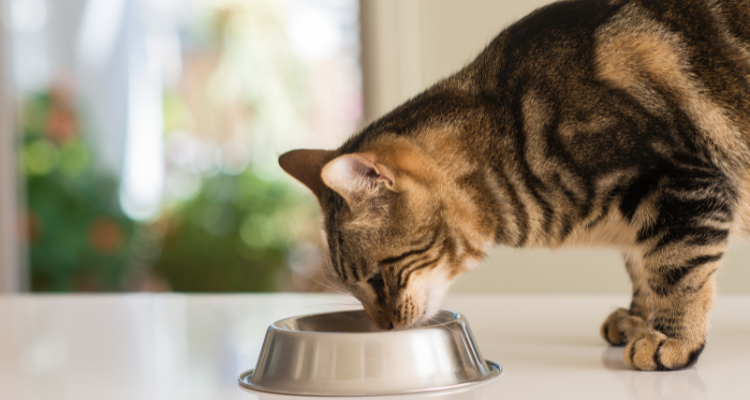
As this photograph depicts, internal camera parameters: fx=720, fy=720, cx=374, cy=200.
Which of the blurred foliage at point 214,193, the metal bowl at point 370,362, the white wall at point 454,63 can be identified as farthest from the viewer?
the blurred foliage at point 214,193

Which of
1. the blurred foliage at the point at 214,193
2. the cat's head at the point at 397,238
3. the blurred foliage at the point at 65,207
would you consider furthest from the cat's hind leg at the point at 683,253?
the blurred foliage at the point at 65,207

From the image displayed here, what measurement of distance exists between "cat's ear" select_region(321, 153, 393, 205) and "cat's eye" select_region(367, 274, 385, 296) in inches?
4.9

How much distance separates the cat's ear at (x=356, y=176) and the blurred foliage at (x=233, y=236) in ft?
8.91

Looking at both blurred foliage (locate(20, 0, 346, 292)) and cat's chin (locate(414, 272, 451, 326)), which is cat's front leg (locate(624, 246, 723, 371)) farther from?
blurred foliage (locate(20, 0, 346, 292))

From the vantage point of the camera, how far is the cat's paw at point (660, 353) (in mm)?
906

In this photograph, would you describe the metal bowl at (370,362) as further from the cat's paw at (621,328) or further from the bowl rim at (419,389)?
the cat's paw at (621,328)

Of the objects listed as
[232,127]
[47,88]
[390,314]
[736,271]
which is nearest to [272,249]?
[232,127]

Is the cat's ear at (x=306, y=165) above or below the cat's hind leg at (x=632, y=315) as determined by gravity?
above

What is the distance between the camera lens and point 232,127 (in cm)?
400

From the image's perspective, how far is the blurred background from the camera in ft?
11.9

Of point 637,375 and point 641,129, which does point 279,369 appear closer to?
point 637,375

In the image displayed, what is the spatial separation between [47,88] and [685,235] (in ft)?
11.8

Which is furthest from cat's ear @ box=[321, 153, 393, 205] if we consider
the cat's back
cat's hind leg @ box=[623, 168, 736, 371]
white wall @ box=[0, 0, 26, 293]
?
white wall @ box=[0, 0, 26, 293]

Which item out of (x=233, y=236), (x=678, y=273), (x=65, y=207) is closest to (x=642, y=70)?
(x=678, y=273)
